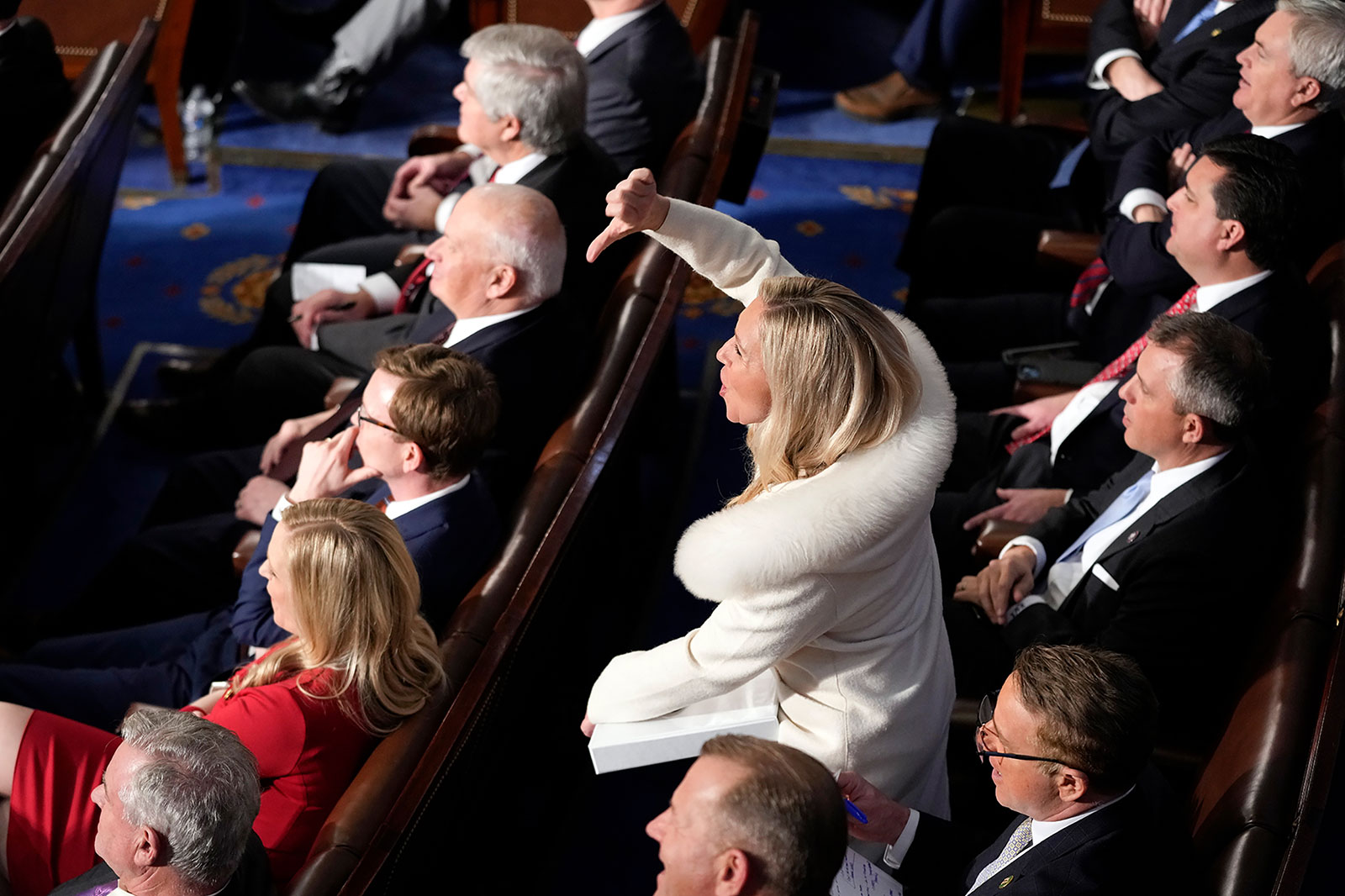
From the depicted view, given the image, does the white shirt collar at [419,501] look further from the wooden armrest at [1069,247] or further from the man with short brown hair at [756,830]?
A: the wooden armrest at [1069,247]

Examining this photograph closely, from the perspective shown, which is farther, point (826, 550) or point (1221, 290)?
point (1221, 290)

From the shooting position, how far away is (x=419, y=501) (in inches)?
94.8

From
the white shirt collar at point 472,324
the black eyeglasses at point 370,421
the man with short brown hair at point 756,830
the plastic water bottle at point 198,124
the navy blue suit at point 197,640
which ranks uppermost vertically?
the man with short brown hair at point 756,830

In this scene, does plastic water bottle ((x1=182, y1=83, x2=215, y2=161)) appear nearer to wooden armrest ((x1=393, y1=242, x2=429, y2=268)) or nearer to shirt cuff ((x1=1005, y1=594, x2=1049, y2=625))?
wooden armrest ((x1=393, y1=242, x2=429, y2=268))

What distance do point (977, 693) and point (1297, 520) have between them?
2.06ft

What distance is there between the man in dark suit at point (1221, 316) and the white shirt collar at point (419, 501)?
1.08m

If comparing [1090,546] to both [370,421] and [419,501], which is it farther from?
[370,421]

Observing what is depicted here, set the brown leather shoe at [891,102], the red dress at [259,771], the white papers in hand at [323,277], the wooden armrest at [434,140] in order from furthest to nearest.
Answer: the brown leather shoe at [891,102], the wooden armrest at [434,140], the white papers in hand at [323,277], the red dress at [259,771]

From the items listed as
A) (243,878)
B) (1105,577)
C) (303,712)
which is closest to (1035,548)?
(1105,577)

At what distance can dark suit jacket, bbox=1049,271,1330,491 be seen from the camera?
100 inches

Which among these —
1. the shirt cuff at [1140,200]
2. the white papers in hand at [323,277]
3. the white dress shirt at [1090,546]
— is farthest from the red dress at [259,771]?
the shirt cuff at [1140,200]

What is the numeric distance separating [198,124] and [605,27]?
2157mm

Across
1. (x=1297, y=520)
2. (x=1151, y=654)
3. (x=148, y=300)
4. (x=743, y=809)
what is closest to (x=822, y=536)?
(x=743, y=809)

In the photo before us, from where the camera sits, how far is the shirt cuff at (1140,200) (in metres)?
3.19
